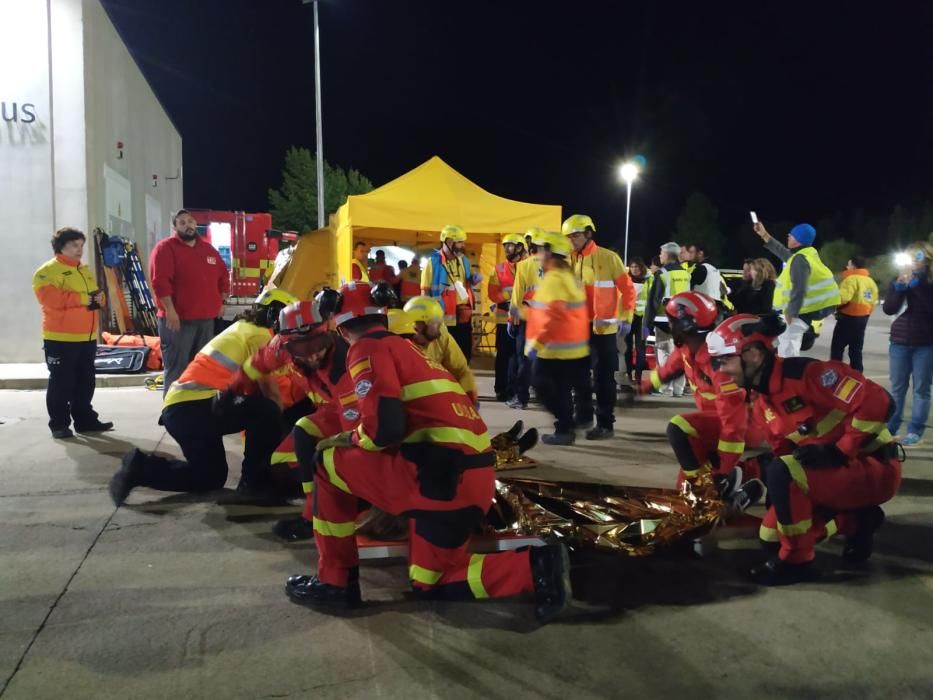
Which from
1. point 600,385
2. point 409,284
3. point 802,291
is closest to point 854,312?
point 802,291

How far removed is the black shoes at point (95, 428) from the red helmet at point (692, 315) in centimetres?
525

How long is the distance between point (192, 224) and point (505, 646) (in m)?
5.44

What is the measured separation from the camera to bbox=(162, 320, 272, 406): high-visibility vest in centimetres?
454

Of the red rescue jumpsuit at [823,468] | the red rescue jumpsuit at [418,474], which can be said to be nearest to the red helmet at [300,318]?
the red rescue jumpsuit at [418,474]

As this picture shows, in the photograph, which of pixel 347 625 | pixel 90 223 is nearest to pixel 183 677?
pixel 347 625

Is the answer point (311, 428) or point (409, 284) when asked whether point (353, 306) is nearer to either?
point (311, 428)

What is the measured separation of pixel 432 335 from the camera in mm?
4840

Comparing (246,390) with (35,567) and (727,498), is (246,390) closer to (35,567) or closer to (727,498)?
(35,567)

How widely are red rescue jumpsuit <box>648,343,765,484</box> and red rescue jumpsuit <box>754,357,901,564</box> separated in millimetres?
449

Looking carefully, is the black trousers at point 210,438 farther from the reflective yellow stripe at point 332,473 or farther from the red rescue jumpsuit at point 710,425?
the red rescue jumpsuit at point 710,425

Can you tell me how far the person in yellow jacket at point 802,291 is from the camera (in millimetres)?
6148

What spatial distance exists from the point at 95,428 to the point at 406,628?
495cm

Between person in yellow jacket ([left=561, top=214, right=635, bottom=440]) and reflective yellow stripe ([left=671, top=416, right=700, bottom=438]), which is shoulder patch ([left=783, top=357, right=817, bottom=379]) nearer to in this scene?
reflective yellow stripe ([left=671, top=416, right=700, bottom=438])

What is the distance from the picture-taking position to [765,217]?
196 feet
